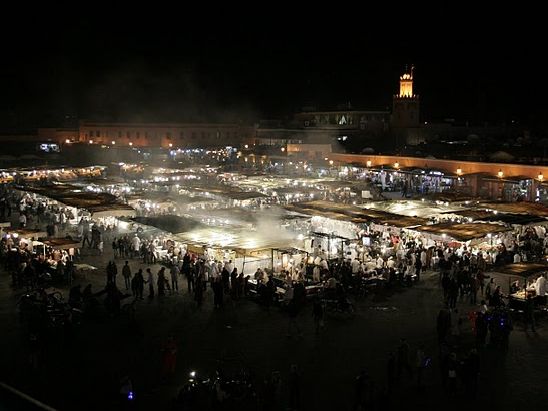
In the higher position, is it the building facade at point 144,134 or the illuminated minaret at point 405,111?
the illuminated minaret at point 405,111

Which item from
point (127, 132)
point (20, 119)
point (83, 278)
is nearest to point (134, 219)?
point (83, 278)

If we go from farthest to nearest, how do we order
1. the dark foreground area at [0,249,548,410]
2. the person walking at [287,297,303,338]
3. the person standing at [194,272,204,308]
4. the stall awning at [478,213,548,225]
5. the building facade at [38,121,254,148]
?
the building facade at [38,121,254,148]
the stall awning at [478,213,548,225]
the person standing at [194,272,204,308]
the person walking at [287,297,303,338]
the dark foreground area at [0,249,548,410]

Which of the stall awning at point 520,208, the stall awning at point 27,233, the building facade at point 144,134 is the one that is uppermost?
the building facade at point 144,134

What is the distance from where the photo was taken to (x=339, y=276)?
13.9 metres

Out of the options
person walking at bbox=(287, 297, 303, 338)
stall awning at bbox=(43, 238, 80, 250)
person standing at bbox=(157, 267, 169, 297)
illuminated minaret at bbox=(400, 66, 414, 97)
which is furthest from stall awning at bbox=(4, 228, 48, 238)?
illuminated minaret at bbox=(400, 66, 414, 97)

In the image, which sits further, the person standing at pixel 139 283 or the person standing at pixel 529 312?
the person standing at pixel 139 283

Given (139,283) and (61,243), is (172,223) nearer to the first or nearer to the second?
(61,243)

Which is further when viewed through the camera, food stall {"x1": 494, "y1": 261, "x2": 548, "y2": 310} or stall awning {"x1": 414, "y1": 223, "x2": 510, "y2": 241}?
stall awning {"x1": 414, "y1": 223, "x2": 510, "y2": 241}

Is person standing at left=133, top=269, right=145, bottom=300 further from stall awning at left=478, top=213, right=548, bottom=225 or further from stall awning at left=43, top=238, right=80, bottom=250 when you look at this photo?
stall awning at left=478, top=213, right=548, bottom=225

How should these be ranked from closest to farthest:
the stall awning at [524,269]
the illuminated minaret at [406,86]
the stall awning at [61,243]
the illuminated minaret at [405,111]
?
the stall awning at [524,269]
the stall awning at [61,243]
the illuminated minaret at [405,111]
the illuminated minaret at [406,86]

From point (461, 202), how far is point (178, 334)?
14473 mm

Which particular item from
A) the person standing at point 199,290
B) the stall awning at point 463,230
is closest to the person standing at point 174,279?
the person standing at point 199,290

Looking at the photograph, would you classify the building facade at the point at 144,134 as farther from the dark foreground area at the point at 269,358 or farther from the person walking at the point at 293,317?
the person walking at the point at 293,317

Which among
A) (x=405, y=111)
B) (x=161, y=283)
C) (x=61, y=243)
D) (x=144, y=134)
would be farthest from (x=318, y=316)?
(x=144, y=134)
